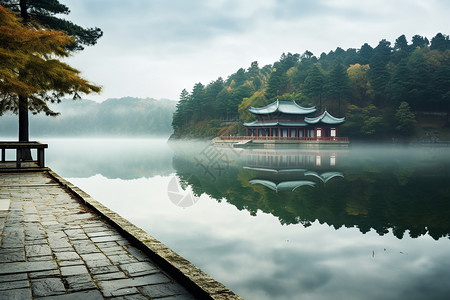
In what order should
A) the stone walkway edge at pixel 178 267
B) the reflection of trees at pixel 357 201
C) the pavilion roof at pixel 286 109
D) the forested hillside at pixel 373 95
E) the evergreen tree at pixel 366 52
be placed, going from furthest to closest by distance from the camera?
the evergreen tree at pixel 366 52
the forested hillside at pixel 373 95
the pavilion roof at pixel 286 109
the reflection of trees at pixel 357 201
the stone walkway edge at pixel 178 267

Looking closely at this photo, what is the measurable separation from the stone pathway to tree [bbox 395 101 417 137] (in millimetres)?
55137

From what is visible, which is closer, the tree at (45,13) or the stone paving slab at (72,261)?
the stone paving slab at (72,261)

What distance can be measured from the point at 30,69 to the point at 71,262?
38.6 feet

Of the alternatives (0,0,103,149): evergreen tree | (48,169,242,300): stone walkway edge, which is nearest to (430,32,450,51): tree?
(0,0,103,149): evergreen tree

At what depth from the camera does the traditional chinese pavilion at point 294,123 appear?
2056 inches

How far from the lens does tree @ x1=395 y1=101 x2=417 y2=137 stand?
5347 cm

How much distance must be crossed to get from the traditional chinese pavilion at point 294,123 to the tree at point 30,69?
36.8 m

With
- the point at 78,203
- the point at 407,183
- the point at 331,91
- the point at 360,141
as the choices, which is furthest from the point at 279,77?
the point at 78,203

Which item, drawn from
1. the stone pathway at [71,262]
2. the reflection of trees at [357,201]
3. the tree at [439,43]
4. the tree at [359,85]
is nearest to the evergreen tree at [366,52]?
the tree at [439,43]

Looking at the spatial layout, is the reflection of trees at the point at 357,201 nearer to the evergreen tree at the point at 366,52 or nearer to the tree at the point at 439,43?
the tree at the point at 439,43

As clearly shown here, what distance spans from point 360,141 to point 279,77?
59.6ft

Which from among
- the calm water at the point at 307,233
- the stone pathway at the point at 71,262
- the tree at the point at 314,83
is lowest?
the calm water at the point at 307,233

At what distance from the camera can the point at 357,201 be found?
12.1 m

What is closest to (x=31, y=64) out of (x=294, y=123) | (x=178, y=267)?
(x=178, y=267)
